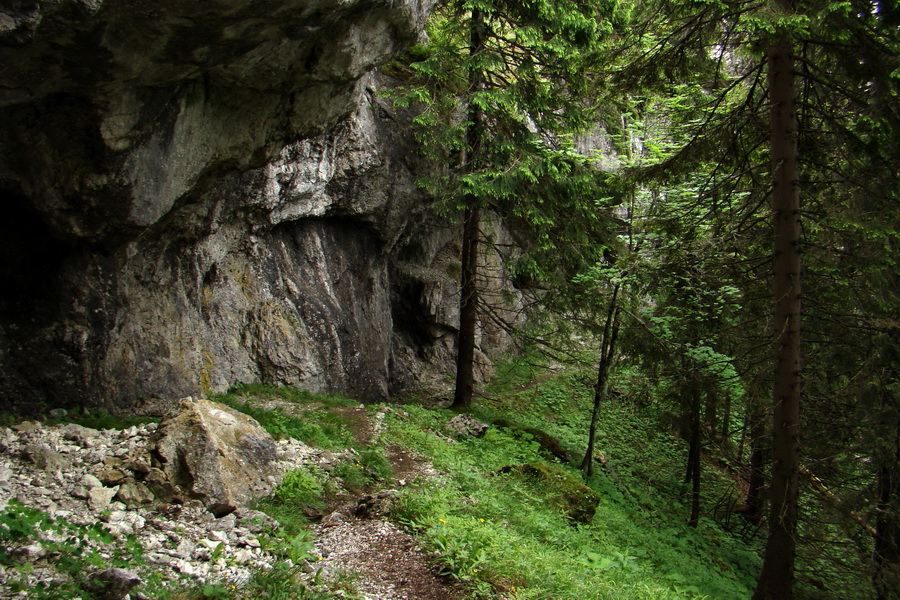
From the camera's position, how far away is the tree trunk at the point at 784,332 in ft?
23.1

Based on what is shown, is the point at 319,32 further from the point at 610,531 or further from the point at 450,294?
the point at 450,294

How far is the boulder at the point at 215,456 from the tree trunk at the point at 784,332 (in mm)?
6158

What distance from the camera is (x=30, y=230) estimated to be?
7121mm

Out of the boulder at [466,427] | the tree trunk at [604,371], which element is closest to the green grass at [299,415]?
the boulder at [466,427]

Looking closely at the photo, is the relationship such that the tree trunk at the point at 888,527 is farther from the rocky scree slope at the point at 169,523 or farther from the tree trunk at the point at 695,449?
the rocky scree slope at the point at 169,523

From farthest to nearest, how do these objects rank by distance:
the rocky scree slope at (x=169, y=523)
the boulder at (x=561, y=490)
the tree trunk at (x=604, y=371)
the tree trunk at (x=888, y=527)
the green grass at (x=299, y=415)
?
the tree trunk at (x=604, y=371), the boulder at (x=561, y=490), the green grass at (x=299, y=415), the tree trunk at (x=888, y=527), the rocky scree slope at (x=169, y=523)

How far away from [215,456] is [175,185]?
3984 mm

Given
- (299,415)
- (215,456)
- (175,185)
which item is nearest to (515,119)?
(175,185)

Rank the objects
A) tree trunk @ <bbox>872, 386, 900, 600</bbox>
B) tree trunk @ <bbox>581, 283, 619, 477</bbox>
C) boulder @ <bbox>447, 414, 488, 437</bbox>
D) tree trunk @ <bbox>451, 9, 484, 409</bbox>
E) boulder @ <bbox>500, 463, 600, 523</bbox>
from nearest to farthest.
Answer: tree trunk @ <bbox>872, 386, 900, 600</bbox> < boulder @ <bbox>500, 463, 600, 523</bbox> < boulder @ <bbox>447, 414, 488, 437</bbox> < tree trunk @ <bbox>581, 283, 619, 477</bbox> < tree trunk @ <bbox>451, 9, 484, 409</bbox>

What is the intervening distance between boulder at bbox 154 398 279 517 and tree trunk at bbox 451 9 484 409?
7.20 meters

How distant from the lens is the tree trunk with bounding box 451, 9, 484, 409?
41.2 ft

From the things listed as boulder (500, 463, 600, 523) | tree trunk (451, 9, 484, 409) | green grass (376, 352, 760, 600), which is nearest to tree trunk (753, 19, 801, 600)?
green grass (376, 352, 760, 600)

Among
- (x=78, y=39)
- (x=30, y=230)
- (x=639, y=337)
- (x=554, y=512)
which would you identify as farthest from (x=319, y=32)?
(x=639, y=337)

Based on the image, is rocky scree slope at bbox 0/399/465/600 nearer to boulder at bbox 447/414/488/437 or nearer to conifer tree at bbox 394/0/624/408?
boulder at bbox 447/414/488/437
